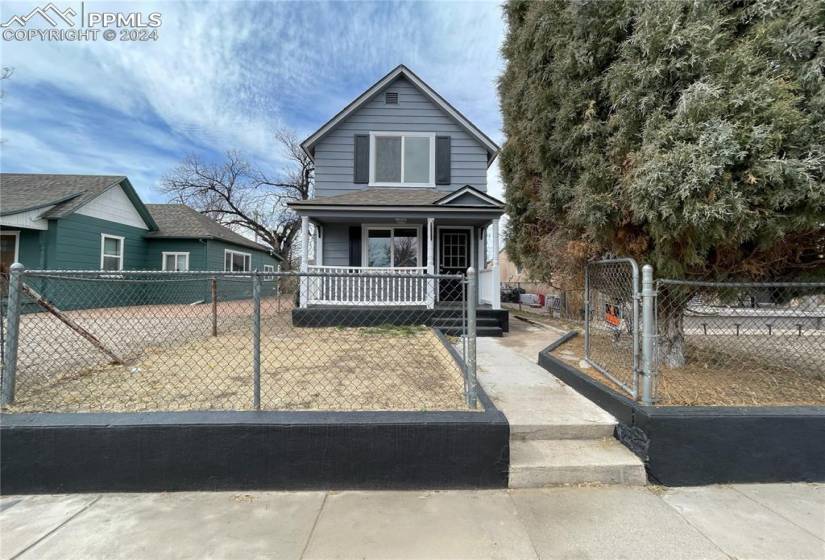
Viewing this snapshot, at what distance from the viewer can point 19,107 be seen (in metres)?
7.96

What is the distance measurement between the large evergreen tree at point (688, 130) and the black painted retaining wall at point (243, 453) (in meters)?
2.32

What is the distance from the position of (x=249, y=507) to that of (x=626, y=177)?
3916 millimetres

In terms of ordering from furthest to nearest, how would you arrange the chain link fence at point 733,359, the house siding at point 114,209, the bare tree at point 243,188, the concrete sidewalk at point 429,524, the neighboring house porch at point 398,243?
the bare tree at point 243,188
the house siding at point 114,209
the neighboring house porch at point 398,243
the chain link fence at point 733,359
the concrete sidewalk at point 429,524

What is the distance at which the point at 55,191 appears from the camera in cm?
1219

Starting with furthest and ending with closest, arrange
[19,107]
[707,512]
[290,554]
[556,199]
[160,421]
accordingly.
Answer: [19,107] < [556,199] < [160,421] < [707,512] < [290,554]

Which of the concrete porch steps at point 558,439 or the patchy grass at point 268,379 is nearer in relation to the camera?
the concrete porch steps at point 558,439

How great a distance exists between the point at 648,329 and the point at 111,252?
53.8 feet

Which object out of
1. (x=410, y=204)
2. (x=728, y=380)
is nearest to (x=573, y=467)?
(x=728, y=380)

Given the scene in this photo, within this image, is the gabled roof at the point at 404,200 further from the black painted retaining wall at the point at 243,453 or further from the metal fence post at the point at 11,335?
the black painted retaining wall at the point at 243,453

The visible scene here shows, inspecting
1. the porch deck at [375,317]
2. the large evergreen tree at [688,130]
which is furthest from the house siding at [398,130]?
the large evergreen tree at [688,130]

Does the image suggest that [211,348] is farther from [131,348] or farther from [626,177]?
[626,177]

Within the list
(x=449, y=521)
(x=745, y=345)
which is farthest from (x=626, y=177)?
(x=745, y=345)

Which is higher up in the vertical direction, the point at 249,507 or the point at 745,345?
the point at 745,345

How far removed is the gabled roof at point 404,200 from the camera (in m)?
8.69
